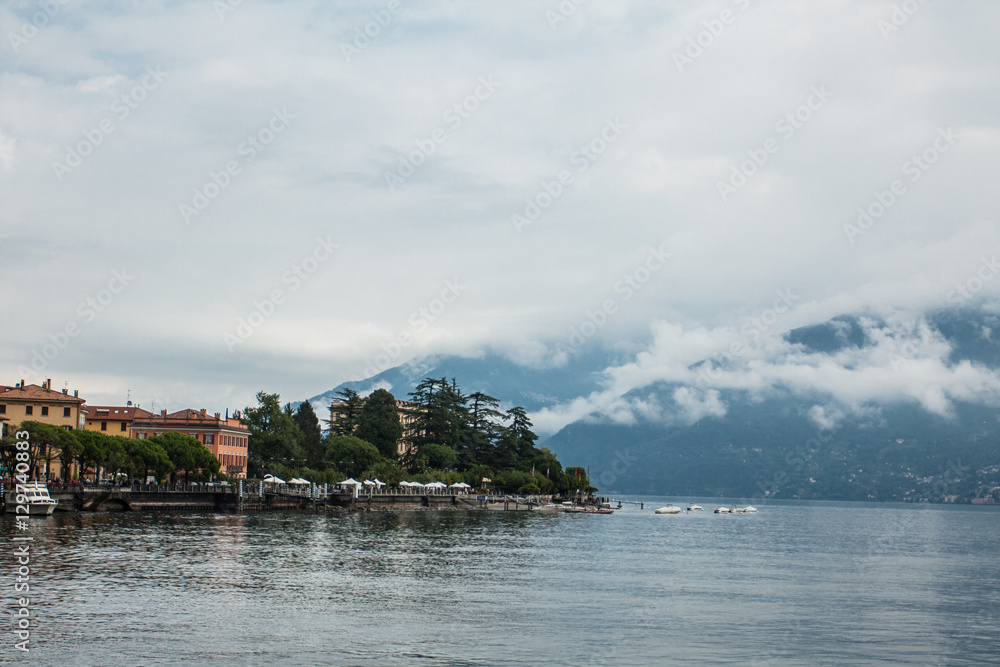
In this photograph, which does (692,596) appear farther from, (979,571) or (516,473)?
(516,473)

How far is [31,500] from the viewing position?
8938 cm

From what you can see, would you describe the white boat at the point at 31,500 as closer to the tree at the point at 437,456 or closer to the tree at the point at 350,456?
the tree at the point at 350,456

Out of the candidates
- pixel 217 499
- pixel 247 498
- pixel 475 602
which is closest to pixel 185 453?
pixel 247 498

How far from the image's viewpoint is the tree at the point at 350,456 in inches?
6097

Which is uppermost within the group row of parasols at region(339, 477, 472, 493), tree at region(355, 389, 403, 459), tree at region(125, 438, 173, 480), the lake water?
tree at region(355, 389, 403, 459)

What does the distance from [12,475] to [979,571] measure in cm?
8817

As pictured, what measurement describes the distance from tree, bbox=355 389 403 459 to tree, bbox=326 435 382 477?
11.7m

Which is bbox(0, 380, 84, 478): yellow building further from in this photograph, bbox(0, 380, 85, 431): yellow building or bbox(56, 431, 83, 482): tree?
bbox(56, 431, 83, 482): tree

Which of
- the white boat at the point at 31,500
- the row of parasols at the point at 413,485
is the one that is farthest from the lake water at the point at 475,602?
the row of parasols at the point at 413,485

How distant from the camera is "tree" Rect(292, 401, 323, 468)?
530 ft

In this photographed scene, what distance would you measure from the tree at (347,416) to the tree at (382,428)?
761cm

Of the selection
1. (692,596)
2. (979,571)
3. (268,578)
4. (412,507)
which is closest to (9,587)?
(268,578)

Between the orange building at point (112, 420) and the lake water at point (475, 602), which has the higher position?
the orange building at point (112, 420)

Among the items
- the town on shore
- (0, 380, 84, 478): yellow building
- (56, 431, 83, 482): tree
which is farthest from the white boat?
(0, 380, 84, 478): yellow building
